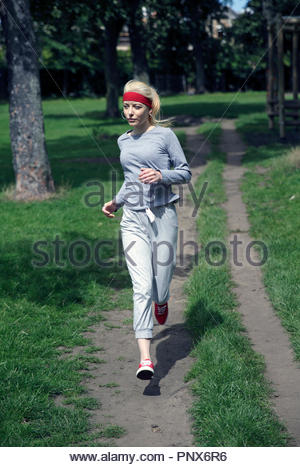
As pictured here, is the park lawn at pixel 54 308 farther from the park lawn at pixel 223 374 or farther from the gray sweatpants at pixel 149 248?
the gray sweatpants at pixel 149 248

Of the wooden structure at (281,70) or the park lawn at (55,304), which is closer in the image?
the park lawn at (55,304)

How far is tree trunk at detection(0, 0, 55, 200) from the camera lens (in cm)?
1075

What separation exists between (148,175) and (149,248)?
605 millimetres

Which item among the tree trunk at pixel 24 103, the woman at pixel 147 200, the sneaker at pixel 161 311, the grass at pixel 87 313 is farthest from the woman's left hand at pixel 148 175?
the tree trunk at pixel 24 103

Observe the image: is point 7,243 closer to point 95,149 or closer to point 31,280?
point 31,280

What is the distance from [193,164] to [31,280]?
28.1 feet

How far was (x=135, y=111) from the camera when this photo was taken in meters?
4.43

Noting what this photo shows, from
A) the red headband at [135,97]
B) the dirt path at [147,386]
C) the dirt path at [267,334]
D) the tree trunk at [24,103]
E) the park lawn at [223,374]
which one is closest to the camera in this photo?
the park lawn at [223,374]

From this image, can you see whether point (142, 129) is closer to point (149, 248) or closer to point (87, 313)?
point (149, 248)

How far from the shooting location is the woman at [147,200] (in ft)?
14.5

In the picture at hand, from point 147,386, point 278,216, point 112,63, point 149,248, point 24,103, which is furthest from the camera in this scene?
point 112,63

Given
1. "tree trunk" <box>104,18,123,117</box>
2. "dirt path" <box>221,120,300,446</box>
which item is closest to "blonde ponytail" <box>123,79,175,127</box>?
"dirt path" <box>221,120,300,446</box>

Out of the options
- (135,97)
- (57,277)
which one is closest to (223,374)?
(135,97)

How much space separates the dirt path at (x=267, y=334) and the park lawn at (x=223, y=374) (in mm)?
79
